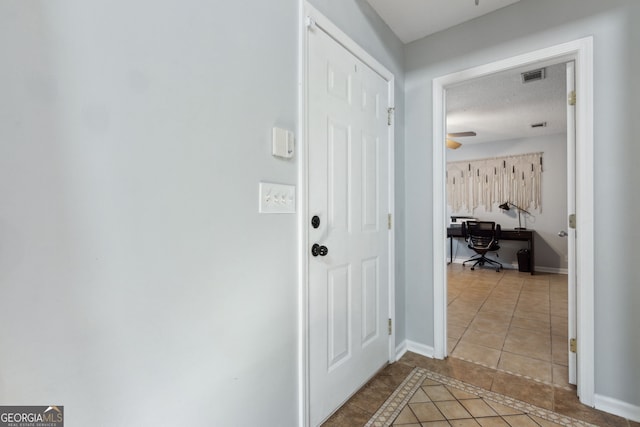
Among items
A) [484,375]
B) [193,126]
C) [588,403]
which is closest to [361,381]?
[484,375]

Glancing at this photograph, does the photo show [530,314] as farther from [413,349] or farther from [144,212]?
[144,212]

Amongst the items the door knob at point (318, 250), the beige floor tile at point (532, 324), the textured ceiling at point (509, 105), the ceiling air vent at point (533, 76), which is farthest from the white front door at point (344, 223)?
the ceiling air vent at point (533, 76)

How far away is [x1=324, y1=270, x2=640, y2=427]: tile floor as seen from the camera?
167 cm

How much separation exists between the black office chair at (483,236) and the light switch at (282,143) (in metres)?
5.27

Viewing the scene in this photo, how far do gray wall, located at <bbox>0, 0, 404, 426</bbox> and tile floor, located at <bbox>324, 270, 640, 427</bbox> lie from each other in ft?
2.71

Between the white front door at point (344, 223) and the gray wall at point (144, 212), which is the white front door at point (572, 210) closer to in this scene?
the white front door at point (344, 223)

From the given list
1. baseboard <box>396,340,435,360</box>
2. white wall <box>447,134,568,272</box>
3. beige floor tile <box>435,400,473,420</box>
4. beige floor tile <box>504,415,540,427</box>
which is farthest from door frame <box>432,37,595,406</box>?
white wall <box>447,134,568,272</box>

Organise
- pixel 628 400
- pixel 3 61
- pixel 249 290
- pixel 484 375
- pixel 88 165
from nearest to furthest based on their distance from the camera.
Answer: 1. pixel 3 61
2. pixel 88 165
3. pixel 249 290
4. pixel 628 400
5. pixel 484 375

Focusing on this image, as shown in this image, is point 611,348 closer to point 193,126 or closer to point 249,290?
point 249,290

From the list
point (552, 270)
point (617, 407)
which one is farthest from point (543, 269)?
point (617, 407)

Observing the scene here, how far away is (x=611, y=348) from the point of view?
1.63 m

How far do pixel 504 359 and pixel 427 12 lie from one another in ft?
8.57

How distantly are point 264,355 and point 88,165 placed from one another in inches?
37.1

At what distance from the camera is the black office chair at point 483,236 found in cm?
543
